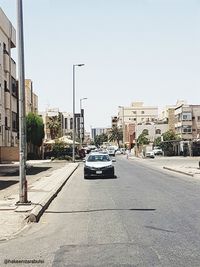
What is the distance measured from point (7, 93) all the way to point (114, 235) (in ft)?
157

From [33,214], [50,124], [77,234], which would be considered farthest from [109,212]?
[50,124]

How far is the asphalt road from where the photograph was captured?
27.7 feet

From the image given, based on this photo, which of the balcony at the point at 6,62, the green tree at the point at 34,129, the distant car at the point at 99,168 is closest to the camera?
the distant car at the point at 99,168

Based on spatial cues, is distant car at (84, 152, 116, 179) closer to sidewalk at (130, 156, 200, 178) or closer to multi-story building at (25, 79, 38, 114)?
sidewalk at (130, 156, 200, 178)

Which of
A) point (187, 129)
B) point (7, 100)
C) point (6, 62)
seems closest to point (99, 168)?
point (7, 100)

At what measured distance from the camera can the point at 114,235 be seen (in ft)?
34.9

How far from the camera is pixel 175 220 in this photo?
1273cm

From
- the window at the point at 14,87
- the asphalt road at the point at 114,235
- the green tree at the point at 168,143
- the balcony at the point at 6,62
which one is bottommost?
the asphalt road at the point at 114,235

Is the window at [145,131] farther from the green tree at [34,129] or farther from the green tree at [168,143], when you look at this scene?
the green tree at [34,129]

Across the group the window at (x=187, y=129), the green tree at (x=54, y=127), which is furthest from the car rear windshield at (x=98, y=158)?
the green tree at (x=54, y=127)

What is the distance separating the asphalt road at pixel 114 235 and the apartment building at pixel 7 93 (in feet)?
124

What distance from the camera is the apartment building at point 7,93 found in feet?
175

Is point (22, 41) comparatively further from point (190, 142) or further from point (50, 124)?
point (50, 124)

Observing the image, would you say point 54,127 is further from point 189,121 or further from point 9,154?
point 9,154
